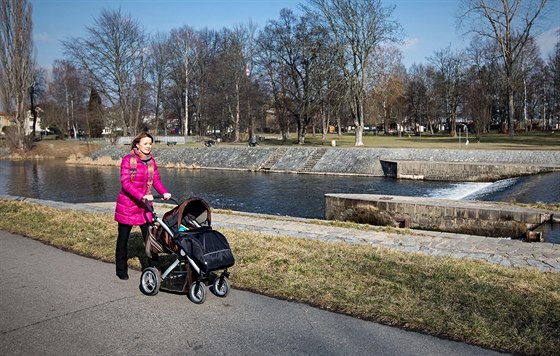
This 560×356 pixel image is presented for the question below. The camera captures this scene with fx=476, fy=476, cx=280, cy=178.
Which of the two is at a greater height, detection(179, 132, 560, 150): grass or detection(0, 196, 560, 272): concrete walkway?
detection(179, 132, 560, 150): grass

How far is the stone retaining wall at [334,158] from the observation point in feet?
93.4

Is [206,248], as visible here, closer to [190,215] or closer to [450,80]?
[190,215]

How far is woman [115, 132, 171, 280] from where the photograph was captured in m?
6.33

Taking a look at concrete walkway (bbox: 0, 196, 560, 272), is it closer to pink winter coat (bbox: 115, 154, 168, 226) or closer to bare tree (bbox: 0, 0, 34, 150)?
pink winter coat (bbox: 115, 154, 168, 226)

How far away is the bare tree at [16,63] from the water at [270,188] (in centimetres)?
2153

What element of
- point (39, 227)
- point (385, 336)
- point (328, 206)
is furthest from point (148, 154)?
point (328, 206)

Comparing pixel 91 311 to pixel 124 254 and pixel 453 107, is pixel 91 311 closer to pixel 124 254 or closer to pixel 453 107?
pixel 124 254

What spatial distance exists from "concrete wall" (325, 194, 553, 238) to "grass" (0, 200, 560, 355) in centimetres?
595

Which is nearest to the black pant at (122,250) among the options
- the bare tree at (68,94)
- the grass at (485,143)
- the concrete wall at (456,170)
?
the concrete wall at (456,170)

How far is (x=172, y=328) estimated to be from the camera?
489cm

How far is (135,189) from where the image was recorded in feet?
20.8

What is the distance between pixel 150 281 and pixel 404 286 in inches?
126

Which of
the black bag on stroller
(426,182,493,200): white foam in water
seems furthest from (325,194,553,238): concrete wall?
the black bag on stroller

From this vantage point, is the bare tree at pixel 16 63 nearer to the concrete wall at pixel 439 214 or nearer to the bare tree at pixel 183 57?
the bare tree at pixel 183 57
